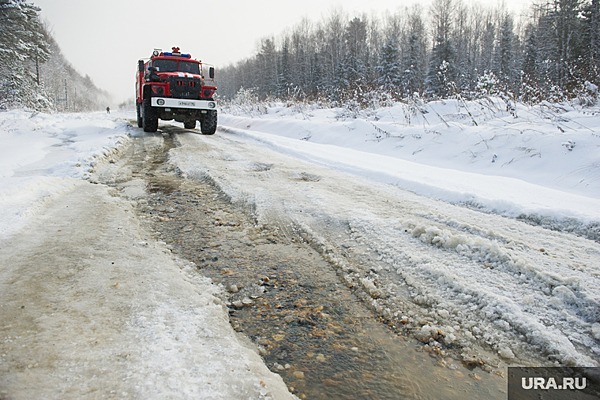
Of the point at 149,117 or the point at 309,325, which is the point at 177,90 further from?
the point at 309,325

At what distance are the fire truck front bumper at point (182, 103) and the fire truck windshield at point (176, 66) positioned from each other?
121 cm

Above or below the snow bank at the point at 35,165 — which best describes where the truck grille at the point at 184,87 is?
above

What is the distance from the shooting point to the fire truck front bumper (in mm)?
10742

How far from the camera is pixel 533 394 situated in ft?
5.35

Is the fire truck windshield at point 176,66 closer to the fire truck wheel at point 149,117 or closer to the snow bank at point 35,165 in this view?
the fire truck wheel at point 149,117

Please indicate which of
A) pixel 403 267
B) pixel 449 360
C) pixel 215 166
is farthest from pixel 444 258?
pixel 215 166

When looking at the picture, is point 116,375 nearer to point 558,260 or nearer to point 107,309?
point 107,309

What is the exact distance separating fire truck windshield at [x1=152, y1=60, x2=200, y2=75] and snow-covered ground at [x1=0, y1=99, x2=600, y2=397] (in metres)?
3.71

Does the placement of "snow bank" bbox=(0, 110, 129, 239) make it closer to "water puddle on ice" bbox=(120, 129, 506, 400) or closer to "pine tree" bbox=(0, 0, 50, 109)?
"water puddle on ice" bbox=(120, 129, 506, 400)

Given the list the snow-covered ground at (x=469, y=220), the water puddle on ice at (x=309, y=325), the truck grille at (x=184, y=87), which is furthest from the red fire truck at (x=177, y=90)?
the water puddle on ice at (x=309, y=325)

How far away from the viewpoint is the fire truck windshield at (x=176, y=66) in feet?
37.7

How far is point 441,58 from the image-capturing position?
33.9m

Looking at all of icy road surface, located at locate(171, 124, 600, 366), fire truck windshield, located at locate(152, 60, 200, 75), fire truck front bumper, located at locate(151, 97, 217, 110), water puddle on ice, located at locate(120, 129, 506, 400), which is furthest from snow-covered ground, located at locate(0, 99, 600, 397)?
fire truck windshield, located at locate(152, 60, 200, 75)

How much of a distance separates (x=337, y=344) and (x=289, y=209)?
2223 millimetres
